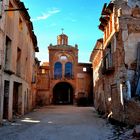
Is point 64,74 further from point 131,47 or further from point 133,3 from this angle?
point 131,47

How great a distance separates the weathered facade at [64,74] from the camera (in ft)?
130

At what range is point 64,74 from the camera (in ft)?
135

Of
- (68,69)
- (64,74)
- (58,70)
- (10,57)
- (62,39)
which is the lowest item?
(10,57)

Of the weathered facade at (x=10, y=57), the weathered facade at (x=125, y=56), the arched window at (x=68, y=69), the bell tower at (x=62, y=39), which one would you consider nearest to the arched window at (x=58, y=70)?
the arched window at (x=68, y=69)

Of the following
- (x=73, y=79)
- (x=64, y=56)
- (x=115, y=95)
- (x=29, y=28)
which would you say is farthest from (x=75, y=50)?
(x=115, y=95)

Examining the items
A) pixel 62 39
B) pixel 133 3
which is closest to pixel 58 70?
pixel 62 39

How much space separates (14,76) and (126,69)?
6.98 m

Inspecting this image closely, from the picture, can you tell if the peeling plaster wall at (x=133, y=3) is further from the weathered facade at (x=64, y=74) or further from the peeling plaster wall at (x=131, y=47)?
the weathered facade at (x=64, y=74)

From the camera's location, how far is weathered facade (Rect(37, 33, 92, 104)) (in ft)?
130

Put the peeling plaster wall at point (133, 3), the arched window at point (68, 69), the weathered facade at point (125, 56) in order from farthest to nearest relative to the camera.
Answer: the arched window at point (68, 69), the peeling plaster wall at point (133, 3), the weathered facade at point (125, 56)

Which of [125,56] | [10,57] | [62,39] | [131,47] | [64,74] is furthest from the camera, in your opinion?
[62,39]

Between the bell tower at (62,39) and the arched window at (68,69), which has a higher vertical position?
the bell tower at (62,39)

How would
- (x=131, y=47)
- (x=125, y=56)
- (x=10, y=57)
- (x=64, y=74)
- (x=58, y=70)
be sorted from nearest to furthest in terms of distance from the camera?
(x=125, y=56), (x=131, y=47), (x=10, y=57), (x=64, y=74), (x=58, y=70)

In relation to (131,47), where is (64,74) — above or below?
above
